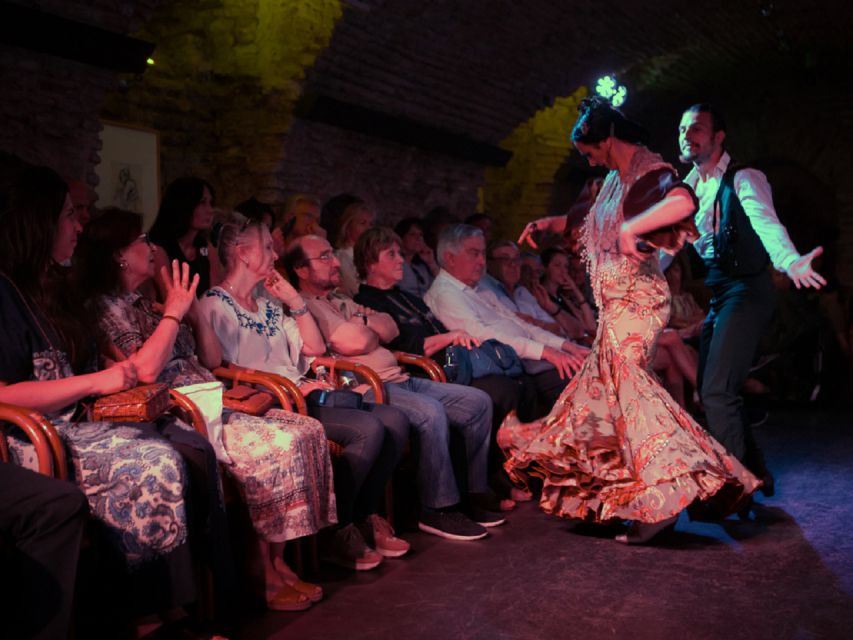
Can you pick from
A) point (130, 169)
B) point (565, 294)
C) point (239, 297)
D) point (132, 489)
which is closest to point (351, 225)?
point (130, 169)

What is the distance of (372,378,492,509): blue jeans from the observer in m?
3.98


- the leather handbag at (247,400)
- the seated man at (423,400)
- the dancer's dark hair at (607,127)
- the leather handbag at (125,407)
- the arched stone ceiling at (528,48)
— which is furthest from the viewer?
the arched stone ceiling at (528,48)

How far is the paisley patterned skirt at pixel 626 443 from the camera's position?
11.8 ft

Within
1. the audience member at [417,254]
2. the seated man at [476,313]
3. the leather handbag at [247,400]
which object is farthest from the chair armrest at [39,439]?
the audience member at [417,254]

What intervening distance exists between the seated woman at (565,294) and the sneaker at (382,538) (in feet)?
9.91

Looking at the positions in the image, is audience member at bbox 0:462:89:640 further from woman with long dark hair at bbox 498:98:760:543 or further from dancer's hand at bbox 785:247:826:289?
dancer's hand at bbox 785:247:826:289

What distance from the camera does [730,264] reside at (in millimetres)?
4238

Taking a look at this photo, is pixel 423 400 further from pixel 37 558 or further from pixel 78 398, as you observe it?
pixel 37 558

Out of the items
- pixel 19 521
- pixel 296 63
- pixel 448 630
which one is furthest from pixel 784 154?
pixel 19 521

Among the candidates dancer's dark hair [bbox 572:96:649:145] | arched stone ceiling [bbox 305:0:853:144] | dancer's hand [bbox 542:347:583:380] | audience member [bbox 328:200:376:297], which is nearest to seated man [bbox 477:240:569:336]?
dancer's hand [bbox 542:347:583:380]

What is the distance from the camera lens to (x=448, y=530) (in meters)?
3.94

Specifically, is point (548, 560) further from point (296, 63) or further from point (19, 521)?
point (296, 63)

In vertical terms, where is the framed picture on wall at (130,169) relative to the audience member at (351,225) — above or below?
above

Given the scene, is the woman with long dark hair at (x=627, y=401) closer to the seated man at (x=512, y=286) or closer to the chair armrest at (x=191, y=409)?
the chair armrest at (x=191, y=409)
